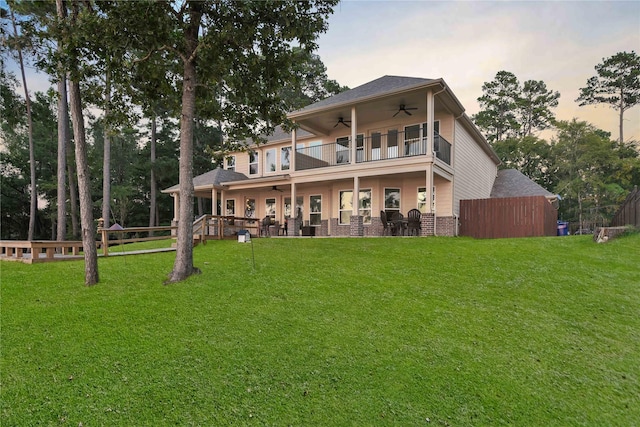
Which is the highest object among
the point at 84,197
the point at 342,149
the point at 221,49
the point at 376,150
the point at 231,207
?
the point at 221,49

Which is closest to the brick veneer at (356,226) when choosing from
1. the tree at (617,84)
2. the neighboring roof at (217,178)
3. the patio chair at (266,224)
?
the patio chair at (266,224)

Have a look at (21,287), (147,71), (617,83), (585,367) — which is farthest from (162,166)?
(617,83)

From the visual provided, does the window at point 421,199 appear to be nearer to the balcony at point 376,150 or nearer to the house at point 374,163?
the house at point 374,163

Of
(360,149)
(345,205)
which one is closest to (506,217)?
(360,149)

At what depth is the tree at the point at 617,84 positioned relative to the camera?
2888cm

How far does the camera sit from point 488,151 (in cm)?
1930

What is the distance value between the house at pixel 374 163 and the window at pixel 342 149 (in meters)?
0.05

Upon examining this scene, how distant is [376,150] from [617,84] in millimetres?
29793

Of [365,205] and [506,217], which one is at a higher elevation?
[365,205]

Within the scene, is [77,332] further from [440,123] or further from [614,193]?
[614,193]

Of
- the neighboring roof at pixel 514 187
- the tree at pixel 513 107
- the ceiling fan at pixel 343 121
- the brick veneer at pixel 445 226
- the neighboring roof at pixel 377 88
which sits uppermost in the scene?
the tree at pixel 513 107

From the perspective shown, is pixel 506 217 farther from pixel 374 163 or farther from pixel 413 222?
pixel 374 163

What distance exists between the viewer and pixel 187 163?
6.77 m

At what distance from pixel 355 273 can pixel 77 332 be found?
4560 millimetres
